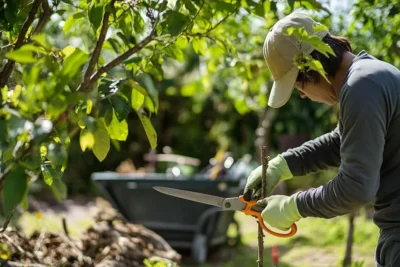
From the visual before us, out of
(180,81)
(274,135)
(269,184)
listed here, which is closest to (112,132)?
(269,184)

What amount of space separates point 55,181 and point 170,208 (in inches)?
157

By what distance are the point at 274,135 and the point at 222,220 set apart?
15.8 feet

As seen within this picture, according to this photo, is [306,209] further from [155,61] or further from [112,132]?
[155,61]

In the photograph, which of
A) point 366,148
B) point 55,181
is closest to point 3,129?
point 55,181

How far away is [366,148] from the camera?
1.86 m

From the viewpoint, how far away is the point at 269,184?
2.51m

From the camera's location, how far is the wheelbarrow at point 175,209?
570cm

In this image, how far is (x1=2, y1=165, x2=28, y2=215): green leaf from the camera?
1536mm

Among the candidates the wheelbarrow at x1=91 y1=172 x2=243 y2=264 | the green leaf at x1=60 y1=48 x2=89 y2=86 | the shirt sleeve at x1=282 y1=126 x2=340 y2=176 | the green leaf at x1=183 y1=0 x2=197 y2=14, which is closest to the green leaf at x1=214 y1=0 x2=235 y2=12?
the green leaf at x1=183 y1=0 x2=197 y2=14

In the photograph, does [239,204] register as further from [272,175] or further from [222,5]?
[222,5]

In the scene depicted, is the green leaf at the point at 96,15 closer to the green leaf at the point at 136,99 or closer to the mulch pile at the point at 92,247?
the green leaf at the point at 136,99

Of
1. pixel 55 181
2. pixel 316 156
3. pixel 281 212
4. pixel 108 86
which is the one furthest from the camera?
pixel 316 156

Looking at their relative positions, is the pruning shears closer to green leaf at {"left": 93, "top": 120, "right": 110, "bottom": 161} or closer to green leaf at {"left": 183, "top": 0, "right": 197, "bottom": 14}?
green leaf at {"left": 93, "top": 120, "right": 110, "bottom": 161}

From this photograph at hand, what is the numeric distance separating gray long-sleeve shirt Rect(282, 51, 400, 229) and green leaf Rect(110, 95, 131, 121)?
1.99 feet
